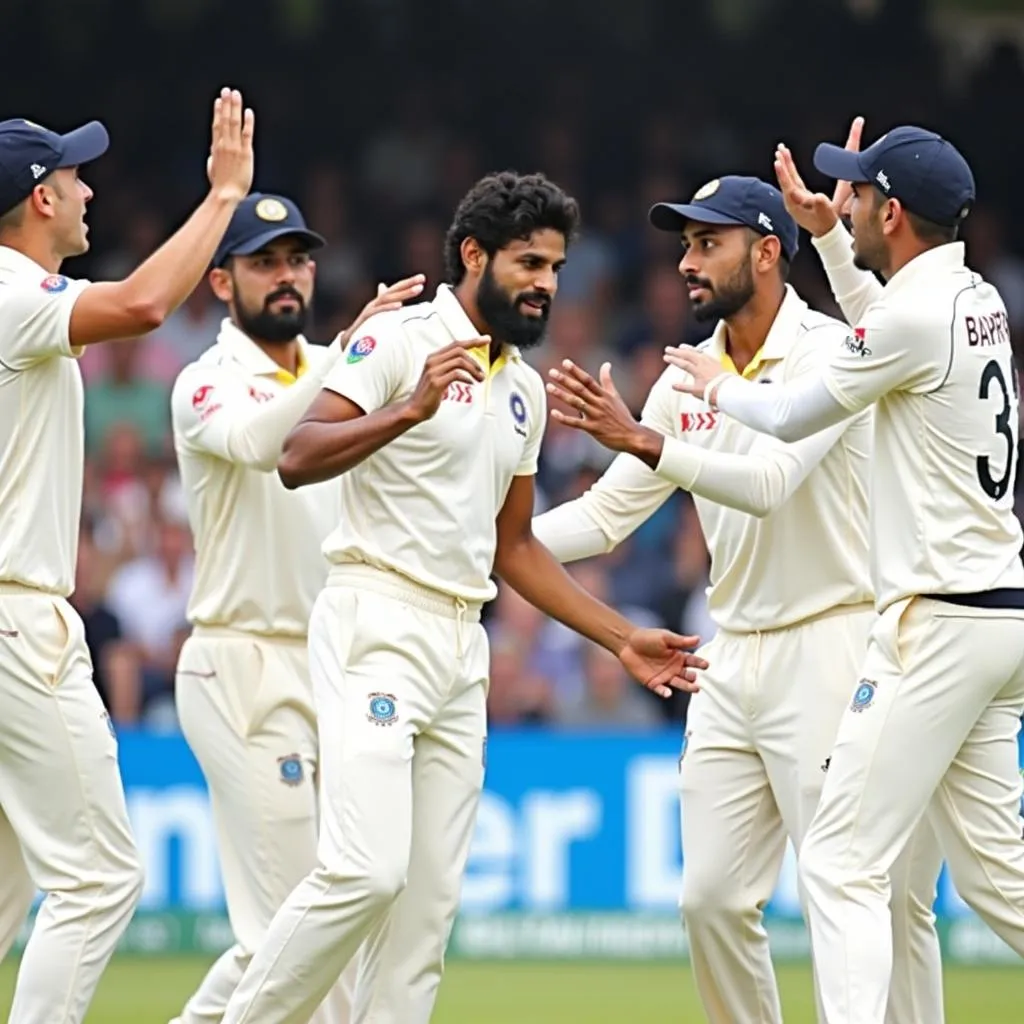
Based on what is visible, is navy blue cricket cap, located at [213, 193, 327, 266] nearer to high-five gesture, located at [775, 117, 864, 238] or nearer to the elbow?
high-five gesture, located at [775, 117, 864, 238]

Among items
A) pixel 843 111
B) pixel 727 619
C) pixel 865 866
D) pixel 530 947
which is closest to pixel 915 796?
pixel 865 866

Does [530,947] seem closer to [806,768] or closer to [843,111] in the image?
[806,768]

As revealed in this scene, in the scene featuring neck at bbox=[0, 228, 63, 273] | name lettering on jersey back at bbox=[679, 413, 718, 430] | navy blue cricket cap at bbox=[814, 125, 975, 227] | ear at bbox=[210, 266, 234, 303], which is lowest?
name lettering on jersey back at bbox=[679, 413, 718, 430]

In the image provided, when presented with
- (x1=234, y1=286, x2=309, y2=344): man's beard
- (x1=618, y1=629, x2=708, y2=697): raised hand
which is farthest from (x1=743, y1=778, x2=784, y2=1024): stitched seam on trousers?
(x1=234, y1=286, x2=309, y2=344): man's beard

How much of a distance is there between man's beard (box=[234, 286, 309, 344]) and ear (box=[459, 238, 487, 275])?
118 cm

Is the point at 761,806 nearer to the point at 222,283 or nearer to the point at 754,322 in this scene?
the point at 754,322

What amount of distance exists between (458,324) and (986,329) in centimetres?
147

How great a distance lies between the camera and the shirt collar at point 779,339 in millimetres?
7000

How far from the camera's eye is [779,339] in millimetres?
7020

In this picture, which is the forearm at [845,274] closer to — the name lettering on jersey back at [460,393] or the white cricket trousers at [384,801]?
the name lettering on jersey back at [460,393]

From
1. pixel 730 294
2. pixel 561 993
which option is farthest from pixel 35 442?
pixel 561 993

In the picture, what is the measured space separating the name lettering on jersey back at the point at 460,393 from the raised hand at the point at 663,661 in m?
0.87

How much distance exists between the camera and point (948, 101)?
51.6ft

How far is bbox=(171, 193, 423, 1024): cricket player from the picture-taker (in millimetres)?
7301
